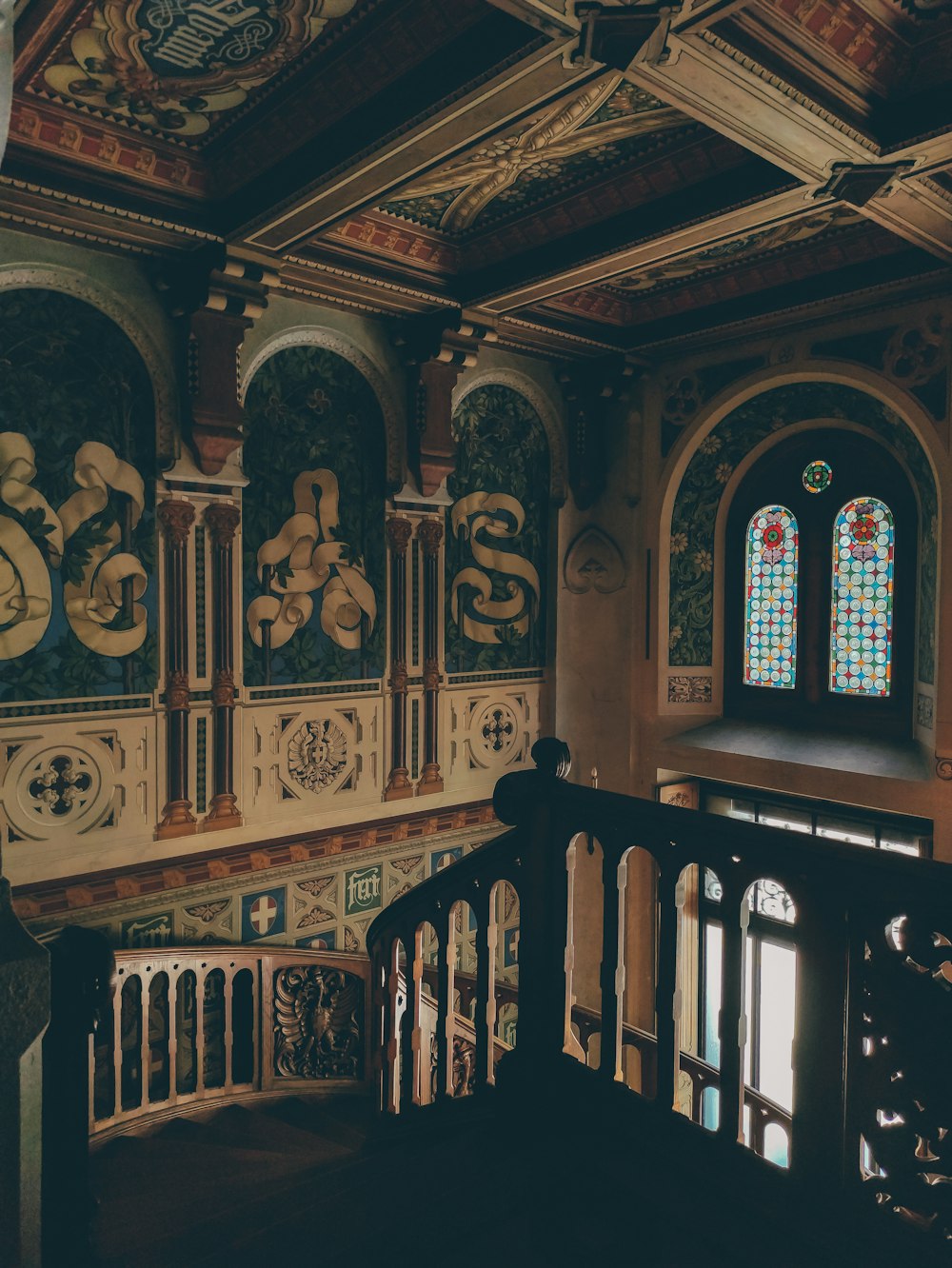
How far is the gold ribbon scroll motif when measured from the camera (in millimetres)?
6750

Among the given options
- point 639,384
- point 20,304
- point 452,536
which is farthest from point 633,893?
point 20,304

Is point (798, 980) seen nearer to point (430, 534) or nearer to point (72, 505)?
point (72, 505)

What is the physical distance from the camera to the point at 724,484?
7.19m

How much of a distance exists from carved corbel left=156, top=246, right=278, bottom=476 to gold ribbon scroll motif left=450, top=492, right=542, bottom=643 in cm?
204

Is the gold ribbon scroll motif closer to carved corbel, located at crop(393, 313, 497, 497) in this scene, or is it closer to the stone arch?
carved corbel, located at crop(393, 313, 497, 497)

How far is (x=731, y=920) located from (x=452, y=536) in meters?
4.85

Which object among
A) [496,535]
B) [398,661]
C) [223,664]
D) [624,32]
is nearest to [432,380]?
[496,535]

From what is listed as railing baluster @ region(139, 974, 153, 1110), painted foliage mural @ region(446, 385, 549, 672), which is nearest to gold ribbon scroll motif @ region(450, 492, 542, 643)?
painted foliage mural @ region(446, 385, 549, 672)

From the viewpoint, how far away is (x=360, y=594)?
6.04 meters

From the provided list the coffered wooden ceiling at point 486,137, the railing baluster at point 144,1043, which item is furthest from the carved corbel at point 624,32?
the railing baluster at point 144,1043

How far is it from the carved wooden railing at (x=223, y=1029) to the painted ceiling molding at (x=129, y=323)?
2923 mm

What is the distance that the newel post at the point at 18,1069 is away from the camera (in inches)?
48.9

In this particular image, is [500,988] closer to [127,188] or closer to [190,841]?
[190,841]

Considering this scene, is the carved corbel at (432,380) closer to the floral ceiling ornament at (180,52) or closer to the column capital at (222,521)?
the column capital at (222,521)
